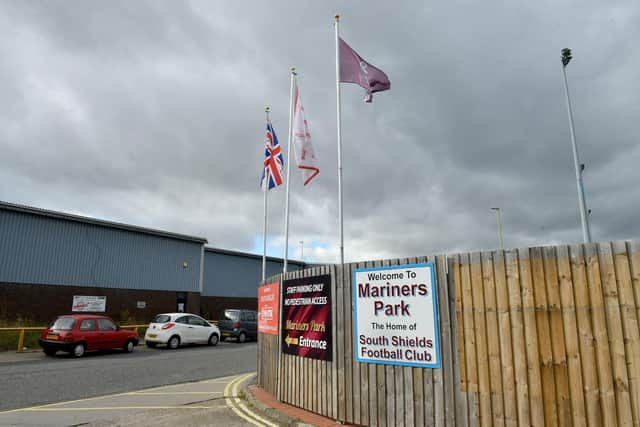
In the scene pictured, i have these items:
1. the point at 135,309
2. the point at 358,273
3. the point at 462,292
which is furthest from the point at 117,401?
the point at 135,309

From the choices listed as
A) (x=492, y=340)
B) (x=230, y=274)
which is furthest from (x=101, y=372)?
(x=230, y=274)

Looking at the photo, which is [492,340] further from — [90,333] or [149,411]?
[90,333]

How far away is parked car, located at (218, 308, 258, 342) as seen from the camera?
953 inches

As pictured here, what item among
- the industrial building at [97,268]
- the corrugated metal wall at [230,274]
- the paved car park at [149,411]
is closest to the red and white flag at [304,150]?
the paved car park at [149,411]

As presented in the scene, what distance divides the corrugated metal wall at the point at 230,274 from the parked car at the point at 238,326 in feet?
34.8

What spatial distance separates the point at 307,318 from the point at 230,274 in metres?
31.0

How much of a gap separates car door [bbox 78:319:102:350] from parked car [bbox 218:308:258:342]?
821cm

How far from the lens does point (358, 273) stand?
6.47m

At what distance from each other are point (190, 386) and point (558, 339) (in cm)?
881

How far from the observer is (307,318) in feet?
24.3

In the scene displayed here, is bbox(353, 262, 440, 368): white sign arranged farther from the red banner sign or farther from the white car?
the white car

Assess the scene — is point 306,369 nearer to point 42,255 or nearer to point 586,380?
point 586,380

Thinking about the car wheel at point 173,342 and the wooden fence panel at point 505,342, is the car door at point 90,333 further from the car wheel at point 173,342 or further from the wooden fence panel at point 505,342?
the wooden fence panel at point 505,342

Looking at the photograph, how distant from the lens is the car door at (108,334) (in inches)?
680
